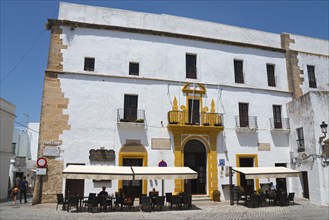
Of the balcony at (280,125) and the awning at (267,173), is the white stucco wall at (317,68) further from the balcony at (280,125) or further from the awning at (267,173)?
the awning at (267,173)

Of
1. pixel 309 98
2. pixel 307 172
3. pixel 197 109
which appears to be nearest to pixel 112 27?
pixel 197 109

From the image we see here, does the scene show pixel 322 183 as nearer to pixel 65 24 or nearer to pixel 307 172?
pixel 307 172

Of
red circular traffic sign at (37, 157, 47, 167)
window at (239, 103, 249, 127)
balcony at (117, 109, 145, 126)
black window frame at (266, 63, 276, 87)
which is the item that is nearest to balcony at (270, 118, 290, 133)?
window at (239, 103, 249, 127)

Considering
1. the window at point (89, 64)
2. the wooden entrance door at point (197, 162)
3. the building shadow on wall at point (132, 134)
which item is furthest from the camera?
the wooden entrance door at point (197, 162)

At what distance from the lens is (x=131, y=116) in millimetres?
16547

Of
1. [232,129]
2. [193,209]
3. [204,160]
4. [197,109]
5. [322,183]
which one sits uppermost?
[197,109]

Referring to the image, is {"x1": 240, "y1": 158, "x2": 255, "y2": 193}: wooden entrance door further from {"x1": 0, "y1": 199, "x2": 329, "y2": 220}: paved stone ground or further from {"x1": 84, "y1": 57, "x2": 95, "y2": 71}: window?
{"x1": 84, "y1": 57, "x2": 95, "y2": 71}: window

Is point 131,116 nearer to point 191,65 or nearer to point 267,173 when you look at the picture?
point 191,65

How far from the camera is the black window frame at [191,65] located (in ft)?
59.9

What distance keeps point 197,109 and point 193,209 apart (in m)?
6.26

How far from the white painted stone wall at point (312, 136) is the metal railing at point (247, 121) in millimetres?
2539

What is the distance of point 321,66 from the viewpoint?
20531 mm

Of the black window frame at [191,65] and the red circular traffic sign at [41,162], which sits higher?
the black window frame at [191,65]

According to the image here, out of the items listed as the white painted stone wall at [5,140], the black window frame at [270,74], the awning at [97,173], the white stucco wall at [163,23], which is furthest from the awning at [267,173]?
the white painted stone wall at [5,140]
